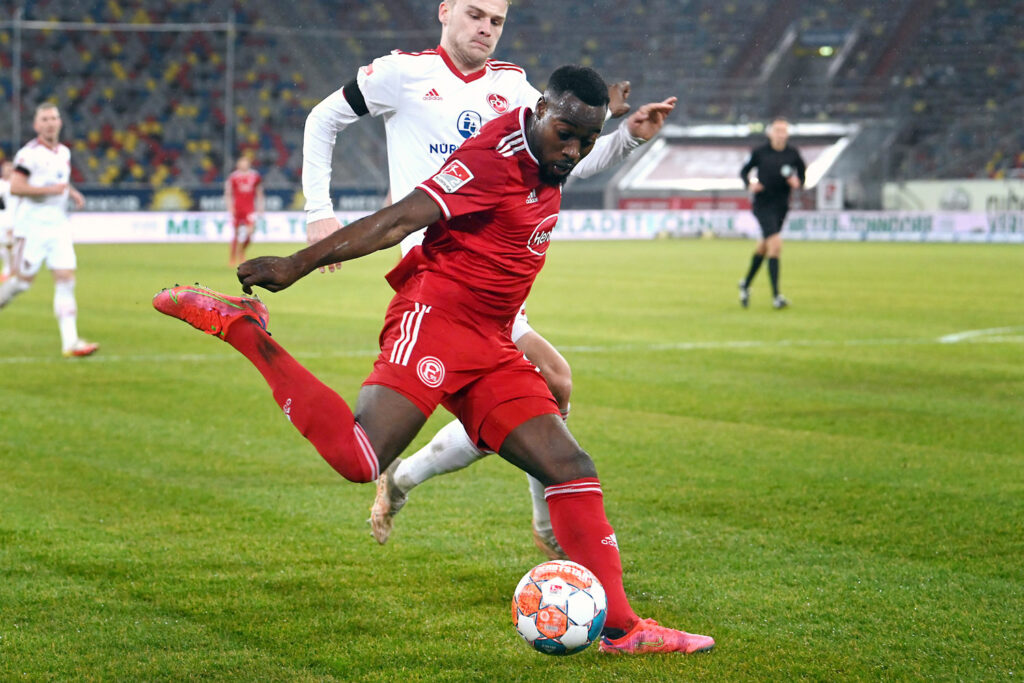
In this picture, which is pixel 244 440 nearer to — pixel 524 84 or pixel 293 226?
pixel 524 84

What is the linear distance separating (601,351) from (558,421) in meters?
7.61

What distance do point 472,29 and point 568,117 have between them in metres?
1.31

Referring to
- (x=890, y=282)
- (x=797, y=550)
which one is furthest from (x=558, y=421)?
(x=890, y=282)

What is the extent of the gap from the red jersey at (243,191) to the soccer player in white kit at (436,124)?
21027 mm

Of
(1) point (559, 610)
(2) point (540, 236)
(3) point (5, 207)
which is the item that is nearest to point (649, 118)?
(2) point (540, 236)

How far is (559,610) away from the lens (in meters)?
3.51

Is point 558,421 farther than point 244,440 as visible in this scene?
No

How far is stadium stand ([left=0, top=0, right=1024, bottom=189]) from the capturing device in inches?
1505

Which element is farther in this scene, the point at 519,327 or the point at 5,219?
the point at 5,219

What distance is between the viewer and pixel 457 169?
3.79 m

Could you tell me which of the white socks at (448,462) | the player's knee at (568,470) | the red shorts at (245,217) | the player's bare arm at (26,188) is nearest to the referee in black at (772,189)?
the player's bare arm at (26,188)

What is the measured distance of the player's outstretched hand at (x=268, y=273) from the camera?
3.51 m

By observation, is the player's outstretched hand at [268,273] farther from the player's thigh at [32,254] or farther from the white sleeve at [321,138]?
the player's thigh at [32,254]

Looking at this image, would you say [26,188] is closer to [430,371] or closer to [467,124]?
[467,124]
